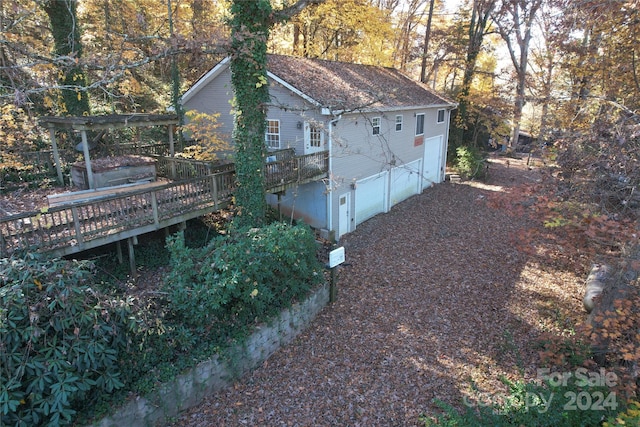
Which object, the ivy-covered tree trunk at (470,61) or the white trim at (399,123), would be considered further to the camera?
the ivy-covered tree trunk at (470,61)

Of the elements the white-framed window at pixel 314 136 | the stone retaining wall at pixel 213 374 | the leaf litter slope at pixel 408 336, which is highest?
the white-framed window at pixel 314 136

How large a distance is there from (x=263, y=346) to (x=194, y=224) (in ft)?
20.9

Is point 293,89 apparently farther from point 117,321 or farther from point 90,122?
point 117,321

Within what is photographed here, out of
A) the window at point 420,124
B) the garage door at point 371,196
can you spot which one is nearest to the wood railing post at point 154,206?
the garage door at point 371,196

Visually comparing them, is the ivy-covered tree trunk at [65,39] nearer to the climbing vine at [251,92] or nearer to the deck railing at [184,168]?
the deck railing at [184,168]

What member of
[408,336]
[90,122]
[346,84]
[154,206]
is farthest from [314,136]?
[408,336]

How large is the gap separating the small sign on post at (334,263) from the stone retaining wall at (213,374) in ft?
2.66

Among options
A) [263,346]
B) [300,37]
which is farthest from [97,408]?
[300,37]

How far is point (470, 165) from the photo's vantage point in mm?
23531

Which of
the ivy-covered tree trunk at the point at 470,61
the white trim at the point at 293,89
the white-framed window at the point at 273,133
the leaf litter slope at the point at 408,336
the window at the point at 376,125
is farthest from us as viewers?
the ivy-covered tree trunk at the point at 470,61

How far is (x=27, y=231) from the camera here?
24.4ft

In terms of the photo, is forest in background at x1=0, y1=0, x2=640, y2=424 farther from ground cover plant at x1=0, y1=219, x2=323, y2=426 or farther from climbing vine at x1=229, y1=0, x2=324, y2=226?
ground cover plant at x1=0, y1=219, x2=323, y2=426

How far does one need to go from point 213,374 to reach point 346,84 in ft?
40.4

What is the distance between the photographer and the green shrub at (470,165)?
2345 centimetres
